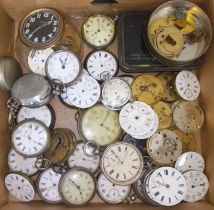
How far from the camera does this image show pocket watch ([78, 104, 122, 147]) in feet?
5.41

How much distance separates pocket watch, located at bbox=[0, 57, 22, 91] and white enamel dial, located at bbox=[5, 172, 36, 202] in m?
0.37

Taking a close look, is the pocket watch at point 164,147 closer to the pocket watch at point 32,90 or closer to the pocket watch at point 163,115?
the pocket watch at point 163,115

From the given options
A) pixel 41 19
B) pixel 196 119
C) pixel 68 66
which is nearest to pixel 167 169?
pixel 196 119

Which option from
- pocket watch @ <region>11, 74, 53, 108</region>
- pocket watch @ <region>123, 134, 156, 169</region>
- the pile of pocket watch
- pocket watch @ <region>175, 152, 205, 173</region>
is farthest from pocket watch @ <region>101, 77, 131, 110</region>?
pocket watch @ <region>175, 152, 205, 173</region>

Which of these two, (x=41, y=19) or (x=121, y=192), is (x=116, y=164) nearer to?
(x=121, y=192)

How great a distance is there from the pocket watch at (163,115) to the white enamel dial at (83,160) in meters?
0.32

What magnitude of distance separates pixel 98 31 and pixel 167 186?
742 mm

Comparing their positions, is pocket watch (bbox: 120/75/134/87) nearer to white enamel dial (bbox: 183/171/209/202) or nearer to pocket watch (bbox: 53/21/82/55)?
pocket watch (bbox: 53/21/82/55)

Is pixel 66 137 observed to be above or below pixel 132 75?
below

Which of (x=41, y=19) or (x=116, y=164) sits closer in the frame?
(x=116, y=164)

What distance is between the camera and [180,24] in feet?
5.55

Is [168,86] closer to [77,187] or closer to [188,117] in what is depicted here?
[188,117]

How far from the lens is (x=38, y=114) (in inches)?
65.4

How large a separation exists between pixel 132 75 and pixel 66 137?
417 mm
